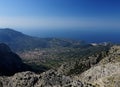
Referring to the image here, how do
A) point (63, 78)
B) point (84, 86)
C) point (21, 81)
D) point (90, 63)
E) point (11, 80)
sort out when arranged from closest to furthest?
1. point (84, 86)
2. point (63, 78)
3. point (21, 81)
4. point (11, 80)
5. point (90, 63)

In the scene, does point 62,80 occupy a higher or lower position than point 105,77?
lower

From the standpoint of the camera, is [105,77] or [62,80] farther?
[105,77]

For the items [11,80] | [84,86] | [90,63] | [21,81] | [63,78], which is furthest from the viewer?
[90,63]

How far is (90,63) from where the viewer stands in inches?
6122

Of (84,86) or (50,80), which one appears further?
(50,80)

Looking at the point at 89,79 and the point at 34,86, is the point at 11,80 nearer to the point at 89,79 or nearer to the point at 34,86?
the point at 34,86

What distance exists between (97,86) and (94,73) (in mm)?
19145

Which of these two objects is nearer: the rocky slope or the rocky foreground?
the rocky slope

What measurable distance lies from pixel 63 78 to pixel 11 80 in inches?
766

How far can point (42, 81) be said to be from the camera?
65.1m

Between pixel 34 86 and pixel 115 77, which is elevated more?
pixel 115 77

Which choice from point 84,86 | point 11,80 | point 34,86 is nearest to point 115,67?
point 84,86

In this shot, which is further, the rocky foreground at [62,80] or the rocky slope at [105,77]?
the rocky foreground at [62,80]

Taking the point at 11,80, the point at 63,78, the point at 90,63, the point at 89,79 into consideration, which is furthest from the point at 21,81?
the point at 90,63
